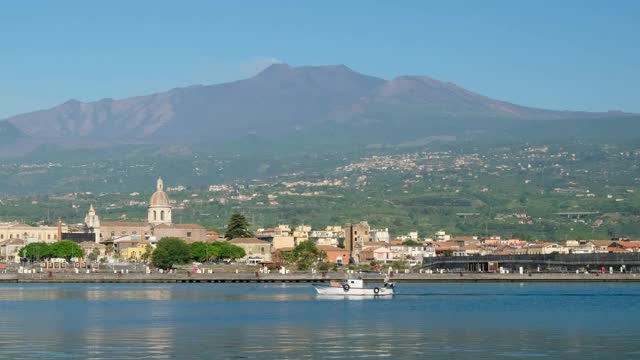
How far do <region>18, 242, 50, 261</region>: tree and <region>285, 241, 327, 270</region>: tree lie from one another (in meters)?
30.2

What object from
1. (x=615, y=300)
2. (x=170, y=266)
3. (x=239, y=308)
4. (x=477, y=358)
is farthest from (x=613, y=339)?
(x=170, y=266)

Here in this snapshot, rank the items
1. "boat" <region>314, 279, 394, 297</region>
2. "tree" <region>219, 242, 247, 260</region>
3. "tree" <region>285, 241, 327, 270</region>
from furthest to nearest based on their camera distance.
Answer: "tree" <region>219, 242, 247, 260</region>, "tree" <region>285, 241, 327, 270</region>, "boat" <region>314, 279, 394, 297</region>

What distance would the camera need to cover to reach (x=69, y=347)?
50500 mm

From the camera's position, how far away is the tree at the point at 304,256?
17800 cm

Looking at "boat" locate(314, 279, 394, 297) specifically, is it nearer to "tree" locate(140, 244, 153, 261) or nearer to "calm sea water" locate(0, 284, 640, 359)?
"calm sea water" locate(0, 284, 640, 359)

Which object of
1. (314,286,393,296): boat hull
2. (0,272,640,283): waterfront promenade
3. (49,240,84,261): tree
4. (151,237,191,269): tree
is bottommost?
(314,286,393,296): boat hull

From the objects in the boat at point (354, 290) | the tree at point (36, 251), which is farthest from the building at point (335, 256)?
the boat at point (354, 290)

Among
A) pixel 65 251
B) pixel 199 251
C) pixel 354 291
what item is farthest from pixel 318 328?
pixel 65 251

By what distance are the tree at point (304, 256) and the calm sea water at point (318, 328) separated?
8560 centimetres

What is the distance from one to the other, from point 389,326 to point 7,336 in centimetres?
1508

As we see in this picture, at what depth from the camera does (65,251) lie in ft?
622

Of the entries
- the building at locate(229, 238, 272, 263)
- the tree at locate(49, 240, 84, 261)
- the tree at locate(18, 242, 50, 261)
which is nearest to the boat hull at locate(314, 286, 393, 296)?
the building at locate(229, 238, 272, 263)

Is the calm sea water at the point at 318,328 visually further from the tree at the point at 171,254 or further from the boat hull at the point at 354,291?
the tree at the point at 171,254

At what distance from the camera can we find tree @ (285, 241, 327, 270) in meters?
178
